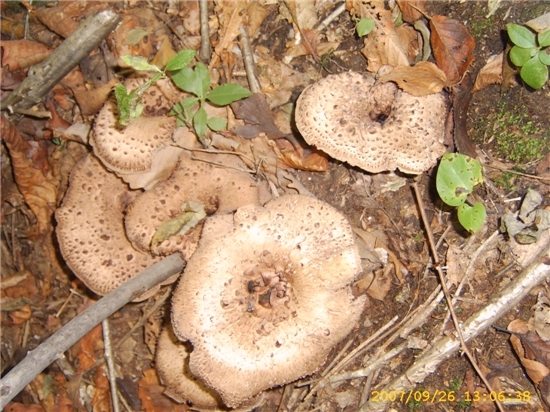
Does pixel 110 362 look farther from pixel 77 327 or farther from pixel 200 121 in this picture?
pixel 200 121

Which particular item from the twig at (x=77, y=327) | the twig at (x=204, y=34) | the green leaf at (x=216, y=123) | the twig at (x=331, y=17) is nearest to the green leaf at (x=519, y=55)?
the twig at (x=331, y=17)

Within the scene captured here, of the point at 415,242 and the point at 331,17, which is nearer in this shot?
the point at 415,242

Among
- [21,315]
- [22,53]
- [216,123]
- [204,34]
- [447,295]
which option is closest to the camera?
[447,295]

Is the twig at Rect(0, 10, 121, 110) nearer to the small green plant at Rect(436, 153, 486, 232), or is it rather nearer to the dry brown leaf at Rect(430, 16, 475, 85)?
the dry brown leaf at Rect(430, 16, 475, 85)

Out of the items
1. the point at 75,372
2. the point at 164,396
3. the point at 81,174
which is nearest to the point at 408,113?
the point at 81,174

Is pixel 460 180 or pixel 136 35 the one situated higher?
pixel 136 35
